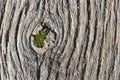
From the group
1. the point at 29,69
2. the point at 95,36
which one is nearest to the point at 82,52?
the point at 95,36

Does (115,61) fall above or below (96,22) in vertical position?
below

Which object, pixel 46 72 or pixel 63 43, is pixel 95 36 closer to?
pixel 63 43

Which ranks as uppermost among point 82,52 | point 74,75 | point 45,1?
point 45,1
